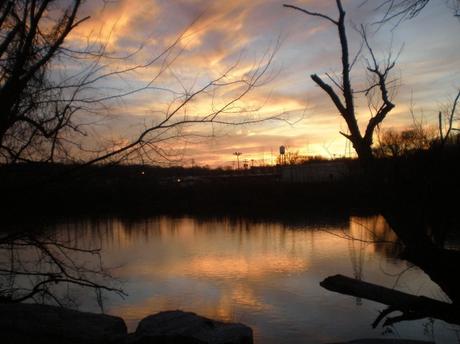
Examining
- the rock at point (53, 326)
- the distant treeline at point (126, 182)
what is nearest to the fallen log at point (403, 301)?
the distant treeline at point (126, 182)

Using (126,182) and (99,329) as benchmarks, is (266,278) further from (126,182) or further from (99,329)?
(126,182)

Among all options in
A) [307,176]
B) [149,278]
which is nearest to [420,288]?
[149,278]

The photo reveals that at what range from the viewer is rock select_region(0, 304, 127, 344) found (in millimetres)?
7625

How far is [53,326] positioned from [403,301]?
6.33 meters

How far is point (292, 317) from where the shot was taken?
43.2 feet

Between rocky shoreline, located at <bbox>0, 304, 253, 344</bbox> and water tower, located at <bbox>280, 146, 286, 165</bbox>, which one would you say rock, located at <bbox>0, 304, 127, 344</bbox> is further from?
water tower, located at <bbox>280, 146, 286, 165</bbox>

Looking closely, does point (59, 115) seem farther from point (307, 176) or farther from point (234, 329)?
point (307, 176)

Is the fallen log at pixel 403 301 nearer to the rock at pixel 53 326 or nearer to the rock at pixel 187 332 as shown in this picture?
the rock at pixel 53 326

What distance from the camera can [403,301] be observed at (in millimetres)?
3635

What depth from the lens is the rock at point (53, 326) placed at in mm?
Answer: 7625

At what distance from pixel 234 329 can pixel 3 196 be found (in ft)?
18.0

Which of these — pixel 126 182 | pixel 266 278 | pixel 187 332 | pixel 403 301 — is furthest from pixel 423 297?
pixel 266 278

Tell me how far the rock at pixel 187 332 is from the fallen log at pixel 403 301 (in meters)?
5.17

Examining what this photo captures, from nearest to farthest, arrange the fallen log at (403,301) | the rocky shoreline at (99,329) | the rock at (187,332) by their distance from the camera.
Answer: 1. the fallen log at (403,301)
2. the rocky shoreline at (99,329)
3. the rock at (187,332)
